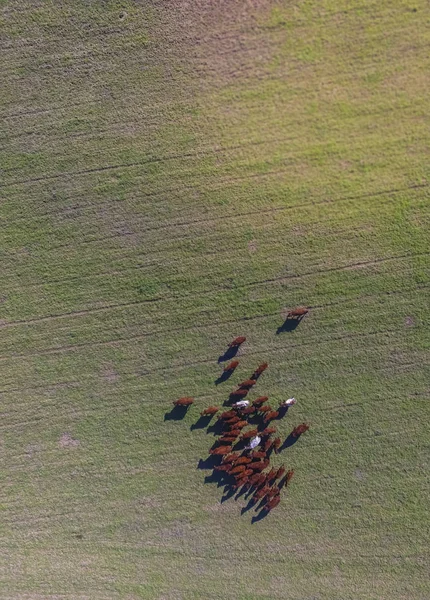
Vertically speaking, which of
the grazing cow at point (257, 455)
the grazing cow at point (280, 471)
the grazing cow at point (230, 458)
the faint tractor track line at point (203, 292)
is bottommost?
the grazing cow at point (280, 471)

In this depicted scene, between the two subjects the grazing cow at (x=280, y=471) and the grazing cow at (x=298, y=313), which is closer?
the grazing cow at (x=298, y=313)

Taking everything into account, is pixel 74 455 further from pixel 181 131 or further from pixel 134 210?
pixel 181 131

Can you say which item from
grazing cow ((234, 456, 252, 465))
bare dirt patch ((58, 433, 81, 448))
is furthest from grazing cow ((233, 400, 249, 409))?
bare dirt patch ((58, 433, 81, 448))

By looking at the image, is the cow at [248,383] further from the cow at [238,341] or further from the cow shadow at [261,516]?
the cow shadow at [261,516]

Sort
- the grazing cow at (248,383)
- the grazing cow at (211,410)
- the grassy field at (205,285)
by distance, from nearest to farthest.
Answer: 1. the grassy field at (205,285)
2. the grazing cow at (248,383)
3. the grazing cow at (211,410)

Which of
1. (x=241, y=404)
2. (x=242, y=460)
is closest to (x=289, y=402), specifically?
(x=241, y=404)

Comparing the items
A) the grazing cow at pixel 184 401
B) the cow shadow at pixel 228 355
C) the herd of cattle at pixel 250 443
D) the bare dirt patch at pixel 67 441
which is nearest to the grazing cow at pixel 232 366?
the herd of cattle at pixel 250 443

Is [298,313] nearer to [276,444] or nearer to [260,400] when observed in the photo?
[260,400]
